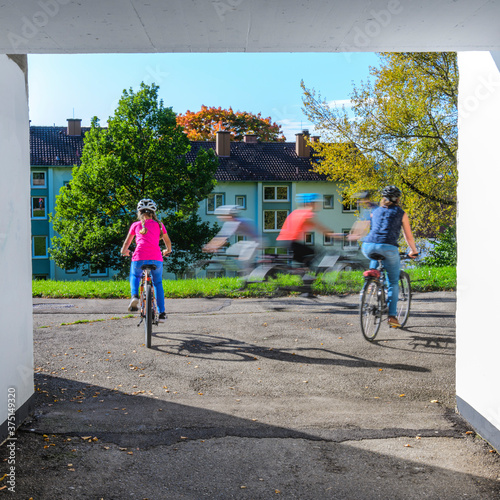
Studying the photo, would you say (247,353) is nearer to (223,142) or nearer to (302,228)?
(302,228)

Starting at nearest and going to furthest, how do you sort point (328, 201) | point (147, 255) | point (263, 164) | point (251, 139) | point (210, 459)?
point (210, 459)
point (147, 255)
point (263, 164)
point (328, 201)
point (251, 139)

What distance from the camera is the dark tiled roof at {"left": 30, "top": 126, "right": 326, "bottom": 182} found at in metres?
53.5

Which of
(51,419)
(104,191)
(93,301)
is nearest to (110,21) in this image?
(51,419)

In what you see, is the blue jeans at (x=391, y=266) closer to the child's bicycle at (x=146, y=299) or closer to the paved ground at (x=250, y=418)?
the paved ground at (x=250, y=418)

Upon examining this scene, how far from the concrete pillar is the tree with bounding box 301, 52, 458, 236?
19.3m

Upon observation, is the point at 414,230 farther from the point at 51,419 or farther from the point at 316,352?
the point at 51,419

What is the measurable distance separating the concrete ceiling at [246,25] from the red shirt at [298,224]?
13.9 feet

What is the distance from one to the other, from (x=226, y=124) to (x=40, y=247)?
805 inches

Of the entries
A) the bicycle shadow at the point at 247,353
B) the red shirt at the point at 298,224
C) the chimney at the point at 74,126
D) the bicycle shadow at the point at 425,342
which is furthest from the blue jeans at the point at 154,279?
the chimney at the point at 74,126

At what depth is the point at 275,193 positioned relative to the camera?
186ft

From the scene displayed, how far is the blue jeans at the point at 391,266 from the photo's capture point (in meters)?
8.49

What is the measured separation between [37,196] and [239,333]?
1918 inches

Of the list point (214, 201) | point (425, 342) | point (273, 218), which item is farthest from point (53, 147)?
point (425, 342)

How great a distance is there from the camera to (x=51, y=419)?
533 cm
